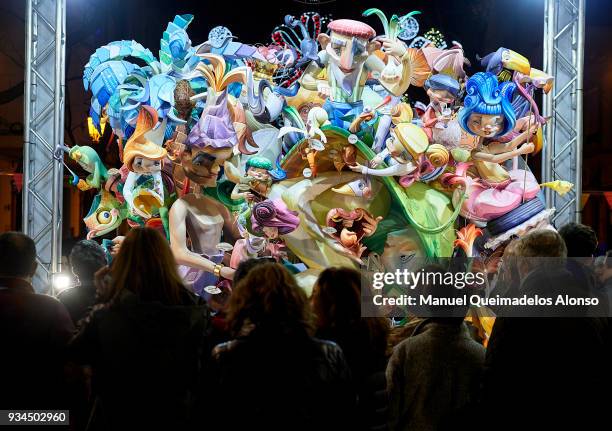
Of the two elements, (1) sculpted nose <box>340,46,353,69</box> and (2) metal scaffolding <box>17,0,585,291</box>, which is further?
(2) metal scaffolding <box>17,0,585,291</box>

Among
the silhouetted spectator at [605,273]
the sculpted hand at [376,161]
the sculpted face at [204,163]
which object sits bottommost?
the silhouetted spectator at [605,273]

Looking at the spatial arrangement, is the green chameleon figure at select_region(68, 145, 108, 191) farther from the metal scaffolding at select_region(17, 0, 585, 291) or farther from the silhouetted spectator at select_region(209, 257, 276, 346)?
the silhouetted spectator at select_region(209, 257, 276, 346)

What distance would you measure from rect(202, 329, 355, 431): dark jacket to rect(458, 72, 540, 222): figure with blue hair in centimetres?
322

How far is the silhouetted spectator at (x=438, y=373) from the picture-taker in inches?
103

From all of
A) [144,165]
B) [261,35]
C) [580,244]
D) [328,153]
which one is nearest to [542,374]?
[580,244]

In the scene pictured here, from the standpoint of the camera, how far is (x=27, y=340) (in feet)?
8.21

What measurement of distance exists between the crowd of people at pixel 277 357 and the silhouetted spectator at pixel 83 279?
366mm

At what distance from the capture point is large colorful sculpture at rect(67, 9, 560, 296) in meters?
5.32

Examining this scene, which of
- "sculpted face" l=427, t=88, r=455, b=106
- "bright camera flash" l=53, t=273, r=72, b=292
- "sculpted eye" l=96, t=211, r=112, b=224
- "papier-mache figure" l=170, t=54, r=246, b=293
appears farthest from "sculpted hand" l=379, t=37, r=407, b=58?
"bright camera flash" l=53, t=273, r=72, b=292

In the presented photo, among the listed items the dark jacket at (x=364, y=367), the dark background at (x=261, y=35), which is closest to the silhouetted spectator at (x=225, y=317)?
the dark jacket at (x=364, y=367)

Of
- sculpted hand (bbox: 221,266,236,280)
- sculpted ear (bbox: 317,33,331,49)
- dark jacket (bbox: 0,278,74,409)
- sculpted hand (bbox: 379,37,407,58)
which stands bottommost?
dark jacket (bbox: 0,278,74,409)

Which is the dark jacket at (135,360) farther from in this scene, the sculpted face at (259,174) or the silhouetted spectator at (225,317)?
the sculpted face at (259,174)

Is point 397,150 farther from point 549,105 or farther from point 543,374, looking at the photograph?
point 543,374

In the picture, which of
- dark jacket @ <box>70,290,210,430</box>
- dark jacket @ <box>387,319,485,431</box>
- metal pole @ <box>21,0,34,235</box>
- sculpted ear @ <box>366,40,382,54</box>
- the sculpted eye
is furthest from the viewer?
the sculpted eye
